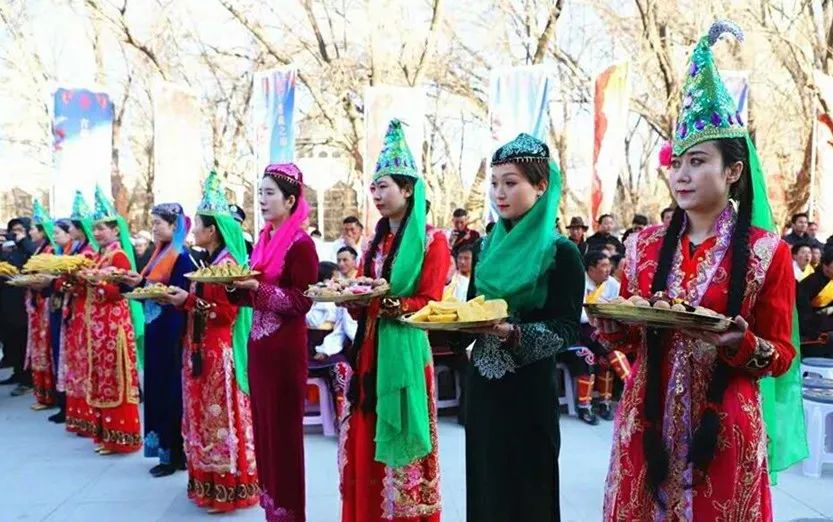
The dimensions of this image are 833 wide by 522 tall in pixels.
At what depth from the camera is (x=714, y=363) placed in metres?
1.76

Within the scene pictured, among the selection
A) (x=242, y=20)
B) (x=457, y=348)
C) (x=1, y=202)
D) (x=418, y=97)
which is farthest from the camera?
(x=1, y=202)

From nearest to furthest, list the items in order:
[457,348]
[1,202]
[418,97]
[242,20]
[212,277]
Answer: [457,348] → [212,277] → [418,97] → [242,20] → [1,202]

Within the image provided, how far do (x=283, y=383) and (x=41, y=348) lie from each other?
13.9ft

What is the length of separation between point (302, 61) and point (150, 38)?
3919 millimetres

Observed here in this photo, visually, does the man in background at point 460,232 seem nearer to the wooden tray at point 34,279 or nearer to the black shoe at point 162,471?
the wooden tray at point 34,279

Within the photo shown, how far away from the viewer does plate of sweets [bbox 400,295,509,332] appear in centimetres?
195

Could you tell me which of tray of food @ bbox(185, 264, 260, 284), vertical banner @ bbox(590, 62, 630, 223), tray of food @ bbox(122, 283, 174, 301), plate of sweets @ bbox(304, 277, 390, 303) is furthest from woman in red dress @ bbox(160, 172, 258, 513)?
vertical banner @ bbox(590, 62, 630, 223)

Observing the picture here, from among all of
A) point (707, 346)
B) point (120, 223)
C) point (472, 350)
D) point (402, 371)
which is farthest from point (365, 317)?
point (120, 223)

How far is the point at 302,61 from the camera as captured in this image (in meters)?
18.1

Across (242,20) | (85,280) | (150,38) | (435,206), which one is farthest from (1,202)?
(85,280)

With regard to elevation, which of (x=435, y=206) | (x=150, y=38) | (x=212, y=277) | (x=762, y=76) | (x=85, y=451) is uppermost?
(x=150, y=38)

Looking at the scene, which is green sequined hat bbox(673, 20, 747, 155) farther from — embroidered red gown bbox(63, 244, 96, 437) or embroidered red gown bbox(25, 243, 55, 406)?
embroidered red gown bbox(25, 243, 55, 406)

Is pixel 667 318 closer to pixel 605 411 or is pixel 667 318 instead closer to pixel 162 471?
pixel 162 471

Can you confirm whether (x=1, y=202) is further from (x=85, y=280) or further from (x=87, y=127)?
(x=85, y=280)
